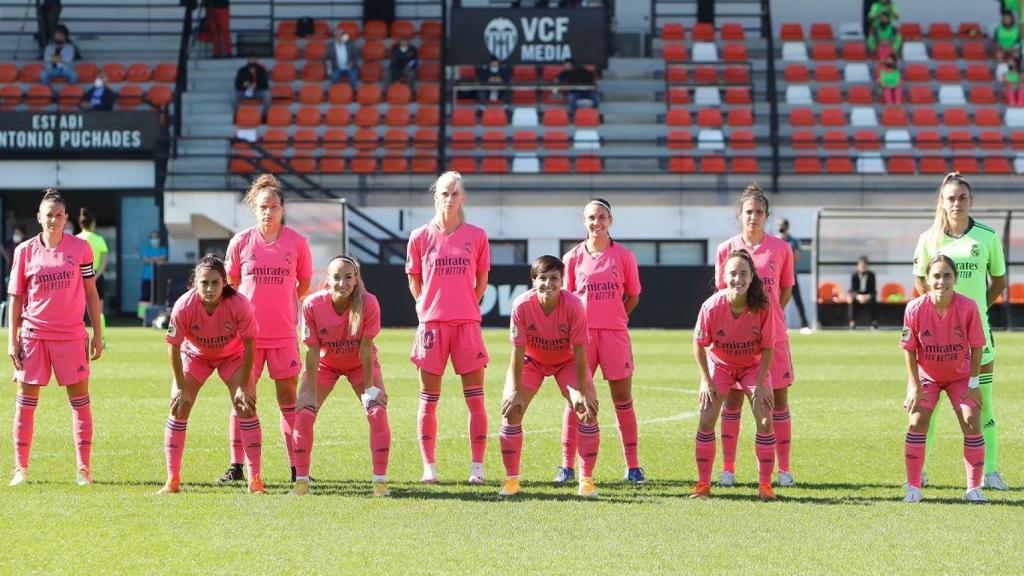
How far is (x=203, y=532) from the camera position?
22.3ft

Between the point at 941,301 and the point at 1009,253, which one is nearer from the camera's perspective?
the point at 941,301

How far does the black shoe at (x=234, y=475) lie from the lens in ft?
28.0

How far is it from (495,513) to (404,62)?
26205 mm

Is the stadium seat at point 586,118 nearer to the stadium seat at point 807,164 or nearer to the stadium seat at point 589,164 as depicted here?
the stadium seat at point 589,164

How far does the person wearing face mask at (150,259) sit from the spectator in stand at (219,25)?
6968 millimetres

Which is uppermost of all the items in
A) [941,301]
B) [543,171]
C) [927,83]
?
[927,83]

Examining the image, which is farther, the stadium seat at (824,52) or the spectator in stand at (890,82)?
the stadium seat at (824,52)

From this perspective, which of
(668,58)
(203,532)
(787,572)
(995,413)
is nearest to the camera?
(787,572)

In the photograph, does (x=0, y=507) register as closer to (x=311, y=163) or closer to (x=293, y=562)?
(x=293, y=562)

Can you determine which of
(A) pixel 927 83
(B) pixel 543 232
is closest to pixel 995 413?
(B) pixel 543 232

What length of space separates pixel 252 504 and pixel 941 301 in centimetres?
382

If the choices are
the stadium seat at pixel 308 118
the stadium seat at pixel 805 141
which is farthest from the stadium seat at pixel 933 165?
the stadium seat at pixel 308 118

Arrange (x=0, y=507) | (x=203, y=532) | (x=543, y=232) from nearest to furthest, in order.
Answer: (x=203, y=532) < (x=0, y=507) < (x=543, y=232)

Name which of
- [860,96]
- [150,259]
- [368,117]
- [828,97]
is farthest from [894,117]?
[150,259]
